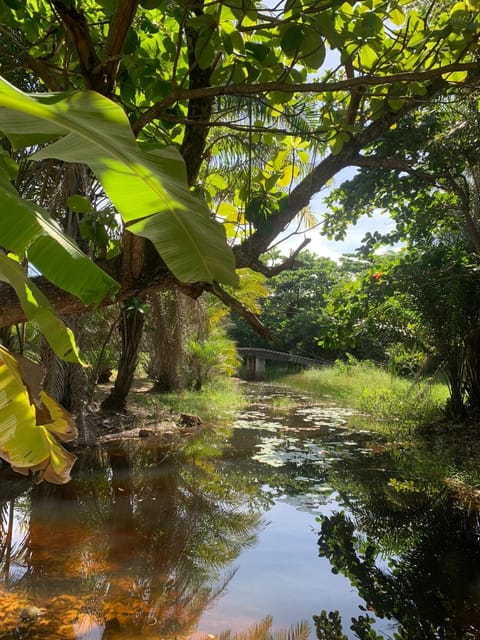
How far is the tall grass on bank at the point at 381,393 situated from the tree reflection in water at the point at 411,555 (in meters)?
3.93

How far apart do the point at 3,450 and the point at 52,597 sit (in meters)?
1.75

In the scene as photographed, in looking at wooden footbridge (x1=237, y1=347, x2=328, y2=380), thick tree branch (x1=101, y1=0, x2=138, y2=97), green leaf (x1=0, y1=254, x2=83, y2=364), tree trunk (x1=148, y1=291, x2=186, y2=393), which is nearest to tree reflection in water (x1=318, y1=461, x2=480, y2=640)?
green leaf (x1=0, y1=254, x2=83, y2=364)

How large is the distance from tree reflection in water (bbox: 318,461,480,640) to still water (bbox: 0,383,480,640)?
0.04 feet

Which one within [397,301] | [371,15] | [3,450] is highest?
[371,15]

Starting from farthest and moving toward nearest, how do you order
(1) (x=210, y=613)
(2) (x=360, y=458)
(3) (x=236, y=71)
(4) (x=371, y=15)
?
(2) (x=360, y=458) → (1) (x=210, y=613) → (3) (x=236, y=71) → (4) (x=371, y=15)

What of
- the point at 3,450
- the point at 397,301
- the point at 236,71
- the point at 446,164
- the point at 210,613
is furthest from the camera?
the point at 397,301

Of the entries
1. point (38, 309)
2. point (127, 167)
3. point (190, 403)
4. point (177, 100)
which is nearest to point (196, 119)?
point (177, 100)

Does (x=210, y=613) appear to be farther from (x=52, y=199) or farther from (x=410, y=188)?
(x=410, y=188)

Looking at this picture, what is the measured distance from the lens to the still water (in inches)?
101

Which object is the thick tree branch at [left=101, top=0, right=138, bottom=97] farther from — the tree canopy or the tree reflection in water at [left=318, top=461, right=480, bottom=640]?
the tree reflection in water at [left=318, top=461, right=480, bottom=640]

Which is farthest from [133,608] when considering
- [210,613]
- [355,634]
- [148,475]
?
[148,475]

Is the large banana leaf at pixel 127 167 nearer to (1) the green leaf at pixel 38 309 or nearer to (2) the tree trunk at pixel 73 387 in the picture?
(1) the green leaf at pixel 38 309

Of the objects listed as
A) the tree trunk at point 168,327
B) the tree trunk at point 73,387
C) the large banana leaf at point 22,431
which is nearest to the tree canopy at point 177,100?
the large banana leaf at point 22,431

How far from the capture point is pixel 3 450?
1.50 meters
